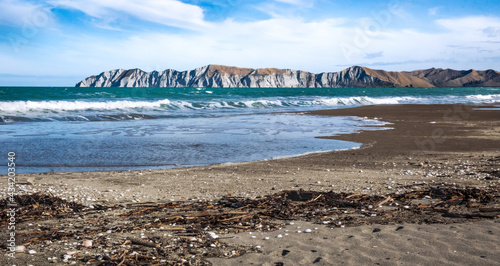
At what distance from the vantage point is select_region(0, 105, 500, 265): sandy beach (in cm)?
368

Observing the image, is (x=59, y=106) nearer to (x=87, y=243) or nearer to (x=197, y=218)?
(x=197, y=218)

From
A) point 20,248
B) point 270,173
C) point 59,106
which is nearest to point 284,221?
point 20,248

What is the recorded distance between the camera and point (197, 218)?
482cm

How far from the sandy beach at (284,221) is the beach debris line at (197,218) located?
25 millimetres

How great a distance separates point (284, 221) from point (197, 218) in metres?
1.09

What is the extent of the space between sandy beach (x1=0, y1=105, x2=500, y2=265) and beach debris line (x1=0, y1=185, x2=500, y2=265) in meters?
0.02

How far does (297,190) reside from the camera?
635 cm

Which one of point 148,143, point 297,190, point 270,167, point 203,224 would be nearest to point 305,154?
point 270,167

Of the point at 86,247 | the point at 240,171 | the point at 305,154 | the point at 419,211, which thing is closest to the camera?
the point at 86,247

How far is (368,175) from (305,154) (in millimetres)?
2898

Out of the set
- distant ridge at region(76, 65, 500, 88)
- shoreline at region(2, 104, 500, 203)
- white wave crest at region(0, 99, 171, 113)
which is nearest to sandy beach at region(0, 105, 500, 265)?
shoreline at region(2, 104, 500, 203)

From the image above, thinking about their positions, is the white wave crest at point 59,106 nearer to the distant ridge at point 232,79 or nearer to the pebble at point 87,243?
the pebble at point 87,243

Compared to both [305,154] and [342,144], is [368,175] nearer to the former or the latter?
[305,154]

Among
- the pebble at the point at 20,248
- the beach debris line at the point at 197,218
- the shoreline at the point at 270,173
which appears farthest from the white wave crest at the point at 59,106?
the pebble at the point at 20,248
